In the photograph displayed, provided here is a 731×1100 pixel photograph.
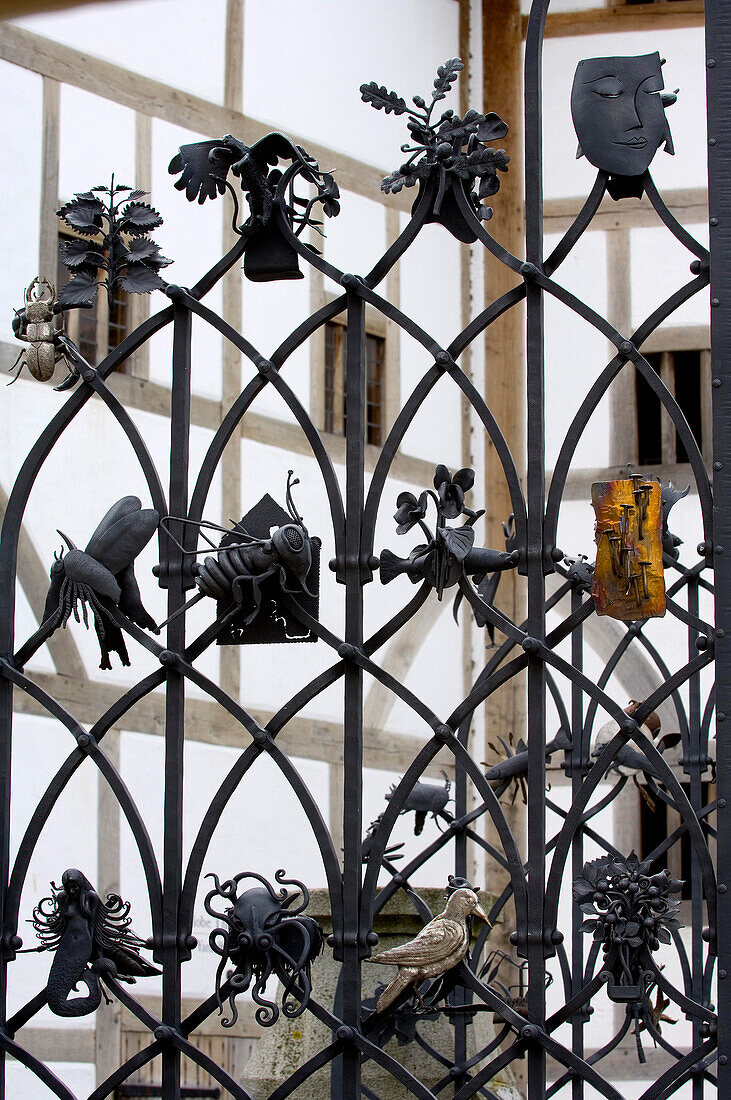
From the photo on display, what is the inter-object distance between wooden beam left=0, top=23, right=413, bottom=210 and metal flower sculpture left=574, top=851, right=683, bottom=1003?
3747 mm

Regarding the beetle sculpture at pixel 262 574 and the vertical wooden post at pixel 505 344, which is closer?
the beetle sculpture at pixel 262 574

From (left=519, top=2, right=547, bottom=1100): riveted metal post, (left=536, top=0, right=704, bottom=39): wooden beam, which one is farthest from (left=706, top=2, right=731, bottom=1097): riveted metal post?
(left=536, top=0, right=704, bottom=39): wooden beam

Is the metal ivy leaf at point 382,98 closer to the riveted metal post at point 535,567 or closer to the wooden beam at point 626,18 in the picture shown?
the riveted metal post at point 535,567

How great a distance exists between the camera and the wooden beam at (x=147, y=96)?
559 centimetres

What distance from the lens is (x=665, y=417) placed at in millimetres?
7051

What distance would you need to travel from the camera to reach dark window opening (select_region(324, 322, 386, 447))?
21.8 feet

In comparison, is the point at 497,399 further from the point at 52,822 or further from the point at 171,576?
the point at 171,576

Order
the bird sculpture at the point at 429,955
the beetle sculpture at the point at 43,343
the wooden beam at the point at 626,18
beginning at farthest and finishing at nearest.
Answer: the wooden beam at the point at 626,18 < the beetle sculpture at the point at 43,343 < the bird sculpture at the point at 429,955

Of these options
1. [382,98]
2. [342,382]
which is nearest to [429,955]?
[382,98]

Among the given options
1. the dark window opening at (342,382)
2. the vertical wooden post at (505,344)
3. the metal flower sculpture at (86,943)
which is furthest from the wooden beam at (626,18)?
the metal flower sculpture at (86,943)

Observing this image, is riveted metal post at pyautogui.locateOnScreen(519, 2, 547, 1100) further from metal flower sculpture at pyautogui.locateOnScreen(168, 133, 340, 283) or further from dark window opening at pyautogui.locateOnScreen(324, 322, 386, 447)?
dark window opening at pyautogui.locateOnScreen(324, 322, 386, 447)

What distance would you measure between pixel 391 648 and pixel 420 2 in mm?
2908

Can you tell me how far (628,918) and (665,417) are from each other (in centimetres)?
535

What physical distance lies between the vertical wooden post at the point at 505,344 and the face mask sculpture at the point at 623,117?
486 cm
